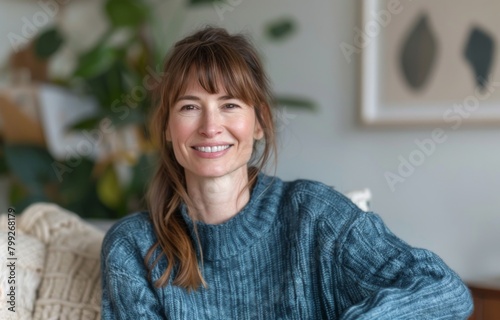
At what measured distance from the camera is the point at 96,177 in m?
2.54

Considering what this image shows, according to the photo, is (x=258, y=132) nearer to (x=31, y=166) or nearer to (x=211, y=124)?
(x=211, y=124)

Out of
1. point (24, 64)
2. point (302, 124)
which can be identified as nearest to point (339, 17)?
point (302, 124)

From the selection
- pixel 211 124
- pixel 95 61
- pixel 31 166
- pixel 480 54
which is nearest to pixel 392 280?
pixel 211 124

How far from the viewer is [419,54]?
2.00 m

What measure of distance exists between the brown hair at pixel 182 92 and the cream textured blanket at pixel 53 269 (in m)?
0.18

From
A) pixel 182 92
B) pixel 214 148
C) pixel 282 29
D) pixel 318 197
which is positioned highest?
pixel 282 29

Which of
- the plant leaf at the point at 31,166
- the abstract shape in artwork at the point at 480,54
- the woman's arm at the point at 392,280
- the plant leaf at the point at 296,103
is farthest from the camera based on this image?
the plant leaf at the point at 31,166

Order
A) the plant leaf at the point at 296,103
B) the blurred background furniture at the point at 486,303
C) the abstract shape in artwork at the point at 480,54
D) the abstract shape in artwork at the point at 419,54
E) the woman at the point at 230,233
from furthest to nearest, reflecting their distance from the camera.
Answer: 1. the plant leaf at the point at 296,103
2. the abstract shape in artwork at the point at 419,54
3. the abstract shape in artwork at the point at 480,54
4. the blurred background furniture at the point at 486,303
5. the woman at the point at 230,233

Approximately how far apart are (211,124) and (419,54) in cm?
105

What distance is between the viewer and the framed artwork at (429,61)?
1870 mm

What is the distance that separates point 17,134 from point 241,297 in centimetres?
165

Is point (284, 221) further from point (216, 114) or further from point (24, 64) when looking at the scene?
point (24, 64)

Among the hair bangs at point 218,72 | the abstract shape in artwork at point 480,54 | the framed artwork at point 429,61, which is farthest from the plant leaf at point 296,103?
the hair bangs at point 218,72

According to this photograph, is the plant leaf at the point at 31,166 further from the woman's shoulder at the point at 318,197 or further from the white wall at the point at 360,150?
the woman's shoulder at the point at 318,197
